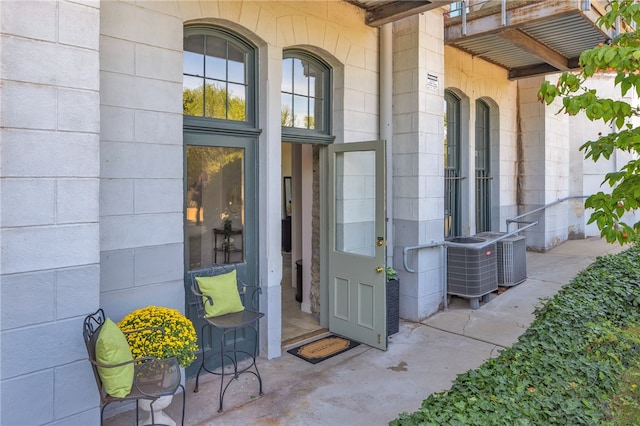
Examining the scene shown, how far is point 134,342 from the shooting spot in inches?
108

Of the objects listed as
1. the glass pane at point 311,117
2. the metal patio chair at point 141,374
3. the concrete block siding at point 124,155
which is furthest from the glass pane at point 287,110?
the metal patio chair at point 141,374

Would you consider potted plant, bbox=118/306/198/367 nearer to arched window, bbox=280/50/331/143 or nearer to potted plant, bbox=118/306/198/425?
potted plant, bbox=118/306/198/425

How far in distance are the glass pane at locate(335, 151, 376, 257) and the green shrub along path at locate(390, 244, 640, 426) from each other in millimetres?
Result: 1890

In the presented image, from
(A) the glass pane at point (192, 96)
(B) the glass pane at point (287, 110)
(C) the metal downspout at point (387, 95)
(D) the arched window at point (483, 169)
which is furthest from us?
(D) the arched window at point (483, 169)

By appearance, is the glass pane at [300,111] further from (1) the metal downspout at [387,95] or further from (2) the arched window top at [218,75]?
(1) the metal downspout at [387,95]

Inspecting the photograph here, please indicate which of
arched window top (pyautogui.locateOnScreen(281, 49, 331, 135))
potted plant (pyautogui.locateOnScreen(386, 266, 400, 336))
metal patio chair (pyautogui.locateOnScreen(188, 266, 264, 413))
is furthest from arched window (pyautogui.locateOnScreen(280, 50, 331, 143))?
potted plant (pyautogui.locateOnScreen(386, 266, 400, 336))

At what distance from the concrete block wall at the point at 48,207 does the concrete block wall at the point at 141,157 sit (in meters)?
0.50

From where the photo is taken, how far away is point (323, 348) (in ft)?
14.5

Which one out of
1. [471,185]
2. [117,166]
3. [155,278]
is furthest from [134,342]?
[471,185]

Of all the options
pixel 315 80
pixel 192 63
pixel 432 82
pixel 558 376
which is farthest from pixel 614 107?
pixel 432 82

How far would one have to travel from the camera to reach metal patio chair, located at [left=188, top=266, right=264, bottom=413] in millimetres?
3373

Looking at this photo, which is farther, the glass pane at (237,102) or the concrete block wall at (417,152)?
the concrete block wall at (417,152)

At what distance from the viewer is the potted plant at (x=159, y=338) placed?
2.74 metres

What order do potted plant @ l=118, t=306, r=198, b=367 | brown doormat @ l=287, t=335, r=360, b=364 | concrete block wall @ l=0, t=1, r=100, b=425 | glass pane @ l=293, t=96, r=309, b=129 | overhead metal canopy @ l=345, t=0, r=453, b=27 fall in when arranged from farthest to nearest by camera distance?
glass pane @ l=293, t=96, r=309, b=129
overhead metal canopy @ l=345, t=0, r=453, b=27
brown doormat @ l=287, t=335, r=360, b=364
potted plant @ l=118, t=306, r=198, b=367
concrete block wall @ l=0, t=1, r=100, b=425
